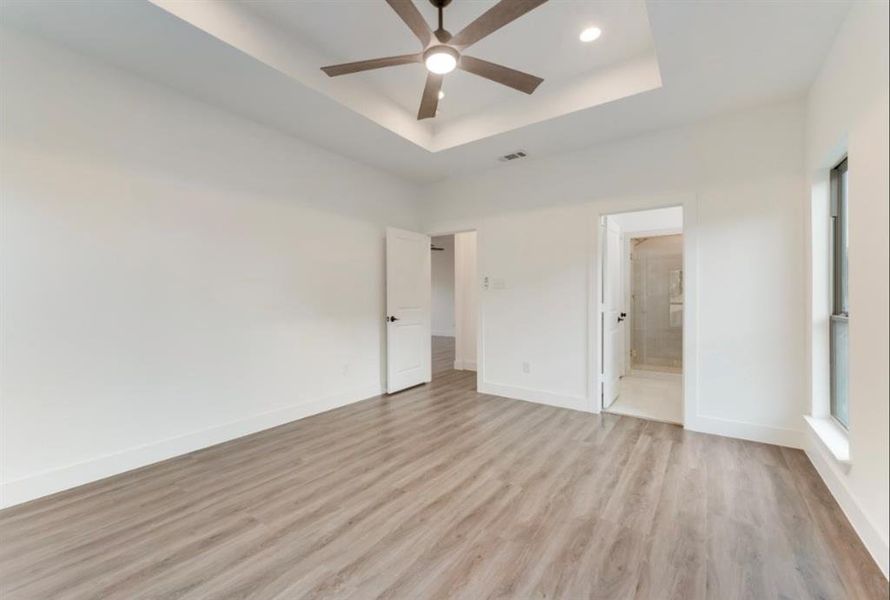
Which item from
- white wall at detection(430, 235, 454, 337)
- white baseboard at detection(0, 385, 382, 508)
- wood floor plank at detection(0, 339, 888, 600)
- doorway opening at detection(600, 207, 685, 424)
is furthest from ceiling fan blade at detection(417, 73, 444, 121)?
white wall at detection(430, 235, 454, 337)

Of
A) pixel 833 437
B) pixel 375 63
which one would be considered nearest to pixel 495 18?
pixel 375 63

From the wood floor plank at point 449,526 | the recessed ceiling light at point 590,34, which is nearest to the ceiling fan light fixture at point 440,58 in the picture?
the recessed ceiling light at point 590,34

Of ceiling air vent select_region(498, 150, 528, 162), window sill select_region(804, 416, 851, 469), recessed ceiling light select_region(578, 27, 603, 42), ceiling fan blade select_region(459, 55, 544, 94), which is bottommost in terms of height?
window sill select_region(804, 416, 851, 469)

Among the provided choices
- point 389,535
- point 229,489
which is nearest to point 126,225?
point 229,489

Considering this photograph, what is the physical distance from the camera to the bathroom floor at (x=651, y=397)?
395cm

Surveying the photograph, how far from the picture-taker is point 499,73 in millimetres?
2389

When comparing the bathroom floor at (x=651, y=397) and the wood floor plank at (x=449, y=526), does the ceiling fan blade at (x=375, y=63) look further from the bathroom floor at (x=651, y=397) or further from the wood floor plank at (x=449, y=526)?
the bathroom floor at (x=651, y=397)

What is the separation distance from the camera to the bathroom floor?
155 inches

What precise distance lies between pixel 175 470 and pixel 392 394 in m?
2.42

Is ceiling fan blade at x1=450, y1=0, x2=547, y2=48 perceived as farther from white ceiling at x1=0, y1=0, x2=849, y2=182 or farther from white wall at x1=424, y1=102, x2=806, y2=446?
white wall at x1=424, y1=102, x2=806, y2=446

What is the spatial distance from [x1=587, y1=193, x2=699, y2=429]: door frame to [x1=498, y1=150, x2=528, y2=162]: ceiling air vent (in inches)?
38.5

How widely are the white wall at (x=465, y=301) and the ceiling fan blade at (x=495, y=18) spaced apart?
450cm

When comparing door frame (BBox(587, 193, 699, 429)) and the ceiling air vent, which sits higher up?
the ceiling air vent

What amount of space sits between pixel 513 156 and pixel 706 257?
2.23 m
